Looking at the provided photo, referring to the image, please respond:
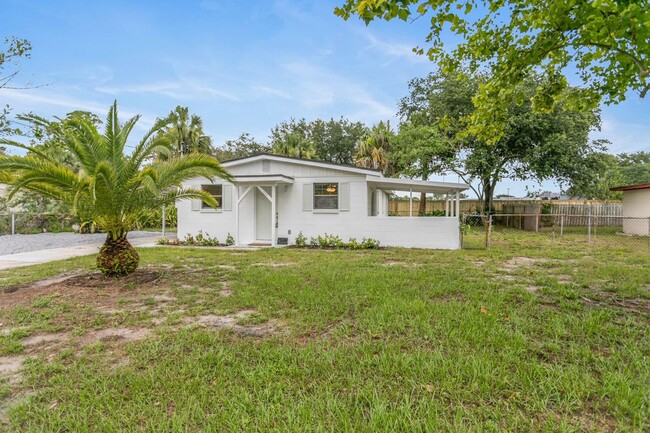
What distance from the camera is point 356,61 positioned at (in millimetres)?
14570

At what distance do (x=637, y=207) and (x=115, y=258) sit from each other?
21.1 meters

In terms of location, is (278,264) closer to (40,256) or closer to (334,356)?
(334,356)

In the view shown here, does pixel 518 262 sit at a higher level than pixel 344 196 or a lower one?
lower

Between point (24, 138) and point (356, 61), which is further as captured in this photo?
point (356, 61)

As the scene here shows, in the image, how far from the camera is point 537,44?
478cm

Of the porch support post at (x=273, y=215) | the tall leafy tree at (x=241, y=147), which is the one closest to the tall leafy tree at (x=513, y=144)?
the porch support post at (x=273, y=215)

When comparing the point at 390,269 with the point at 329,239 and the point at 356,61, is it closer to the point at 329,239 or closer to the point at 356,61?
the point at 329,239

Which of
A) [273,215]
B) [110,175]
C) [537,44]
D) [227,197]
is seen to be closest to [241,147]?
[227,197]

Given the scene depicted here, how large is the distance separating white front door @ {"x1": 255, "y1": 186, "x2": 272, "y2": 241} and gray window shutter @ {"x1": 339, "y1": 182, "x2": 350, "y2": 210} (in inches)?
114

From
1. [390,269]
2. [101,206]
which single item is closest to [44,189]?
[101,206]

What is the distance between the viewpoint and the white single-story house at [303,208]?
1177 centimetres

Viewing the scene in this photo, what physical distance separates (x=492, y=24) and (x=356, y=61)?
9918 millimetres

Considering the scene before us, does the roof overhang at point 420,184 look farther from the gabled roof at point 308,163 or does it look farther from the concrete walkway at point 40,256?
the concrete walkway at point 40,256

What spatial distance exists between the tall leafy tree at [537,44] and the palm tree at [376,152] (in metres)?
17.5
